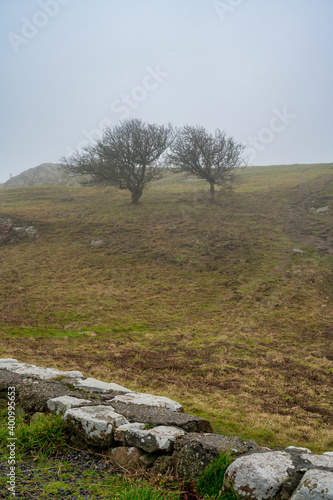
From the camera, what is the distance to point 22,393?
5445mm

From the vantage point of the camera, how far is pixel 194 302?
1838cm

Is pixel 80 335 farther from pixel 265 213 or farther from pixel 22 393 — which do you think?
pixel 265 213

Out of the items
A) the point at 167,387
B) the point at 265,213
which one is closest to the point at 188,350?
the point at 167,387

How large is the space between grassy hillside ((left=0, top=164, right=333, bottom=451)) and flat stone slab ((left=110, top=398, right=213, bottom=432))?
261 centimetres

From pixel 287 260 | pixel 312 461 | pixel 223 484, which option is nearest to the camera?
pixel 223 484

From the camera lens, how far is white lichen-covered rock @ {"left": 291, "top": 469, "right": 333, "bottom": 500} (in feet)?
9.52

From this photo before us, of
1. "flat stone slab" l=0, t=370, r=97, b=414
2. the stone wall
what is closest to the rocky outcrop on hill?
"flat stone slab" l=0, t=370, r=97, b=414

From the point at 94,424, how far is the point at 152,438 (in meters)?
0.89

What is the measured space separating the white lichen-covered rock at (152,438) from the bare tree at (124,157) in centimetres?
3272

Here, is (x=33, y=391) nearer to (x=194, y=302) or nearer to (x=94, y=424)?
(x=94, y=424)

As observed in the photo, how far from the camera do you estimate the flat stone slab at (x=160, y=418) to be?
4645 millimetres

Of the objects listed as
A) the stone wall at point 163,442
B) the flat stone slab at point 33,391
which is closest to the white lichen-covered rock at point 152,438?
the stone wall at point 163,442

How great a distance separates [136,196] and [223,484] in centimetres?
3509

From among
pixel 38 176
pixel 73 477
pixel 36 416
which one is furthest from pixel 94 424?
pixel 38 176
